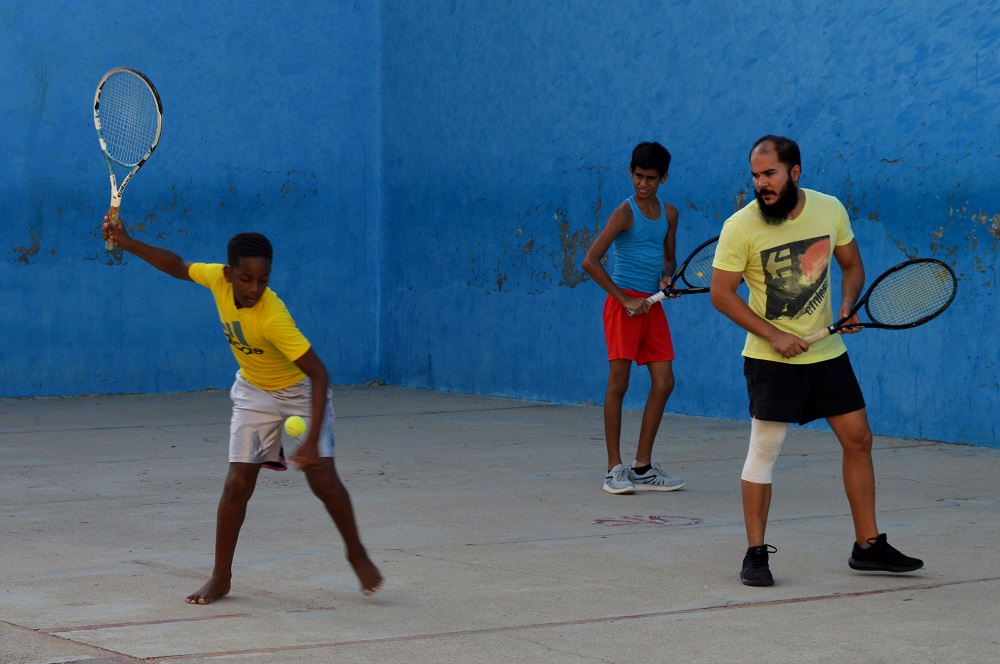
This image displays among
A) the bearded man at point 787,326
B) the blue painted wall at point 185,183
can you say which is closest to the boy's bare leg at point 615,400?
the bearded man at point 787,326

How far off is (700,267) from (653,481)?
1.25m

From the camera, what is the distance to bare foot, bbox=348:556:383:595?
5.04m

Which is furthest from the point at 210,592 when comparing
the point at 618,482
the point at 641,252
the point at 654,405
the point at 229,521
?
the point at 641,252

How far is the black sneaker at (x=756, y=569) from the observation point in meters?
5.24

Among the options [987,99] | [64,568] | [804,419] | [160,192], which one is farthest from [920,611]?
[160,192]

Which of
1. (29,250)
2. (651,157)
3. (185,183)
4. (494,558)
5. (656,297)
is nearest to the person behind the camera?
(494,558)

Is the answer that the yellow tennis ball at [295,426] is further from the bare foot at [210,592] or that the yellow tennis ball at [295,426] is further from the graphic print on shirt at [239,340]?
the bare foot at [210,592]

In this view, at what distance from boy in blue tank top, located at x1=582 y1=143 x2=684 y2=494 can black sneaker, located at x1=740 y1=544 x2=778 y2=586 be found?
2218 millimetres

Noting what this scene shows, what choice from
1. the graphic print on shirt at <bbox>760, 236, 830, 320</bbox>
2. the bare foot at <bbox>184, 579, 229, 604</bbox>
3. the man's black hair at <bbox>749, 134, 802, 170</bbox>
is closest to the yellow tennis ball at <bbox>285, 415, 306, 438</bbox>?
the bare foot at <bbox>184, 579, 229, 604</bbox>

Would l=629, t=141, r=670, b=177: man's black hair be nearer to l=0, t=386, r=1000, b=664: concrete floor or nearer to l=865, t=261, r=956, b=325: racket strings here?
l=0, t=386, r=1000, b=664: concrete floor

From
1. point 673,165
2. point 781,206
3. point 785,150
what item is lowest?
point 781,206

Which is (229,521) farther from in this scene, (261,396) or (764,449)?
(764,449)

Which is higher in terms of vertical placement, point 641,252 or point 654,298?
point 641,252

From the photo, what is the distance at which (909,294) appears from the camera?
18.5 feet
